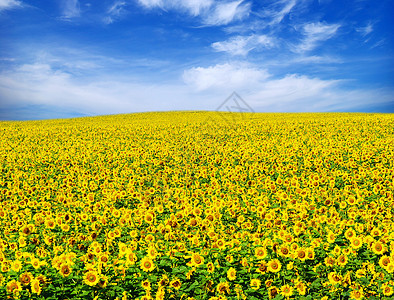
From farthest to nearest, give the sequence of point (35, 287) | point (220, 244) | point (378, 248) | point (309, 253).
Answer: point (220, 244)
point (378, 248)
point (309, 253)
point (35, 287)

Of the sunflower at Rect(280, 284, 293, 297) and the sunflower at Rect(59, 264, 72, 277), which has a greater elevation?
the sunflower at Rect(59, 264, 72, 277)

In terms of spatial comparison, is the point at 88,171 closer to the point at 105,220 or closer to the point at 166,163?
the point at 166,163

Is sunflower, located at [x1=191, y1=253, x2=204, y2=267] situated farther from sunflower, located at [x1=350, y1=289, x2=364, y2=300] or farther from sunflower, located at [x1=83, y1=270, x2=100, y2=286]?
sunflower, located at [x1=350, y1=289, x2=364, y2=300]

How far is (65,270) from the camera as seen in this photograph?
4.75m

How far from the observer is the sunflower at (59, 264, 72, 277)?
4.71m

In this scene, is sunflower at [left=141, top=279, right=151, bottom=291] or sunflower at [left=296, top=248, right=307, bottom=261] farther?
sunflower at [left=296, top=248, right=307, bottom=261]

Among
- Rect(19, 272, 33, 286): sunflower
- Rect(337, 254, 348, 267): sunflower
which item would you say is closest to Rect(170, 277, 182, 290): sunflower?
Rect(19, 272, 33, 286): sunflower

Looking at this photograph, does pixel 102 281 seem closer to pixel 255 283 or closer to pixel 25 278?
pixel 25 278

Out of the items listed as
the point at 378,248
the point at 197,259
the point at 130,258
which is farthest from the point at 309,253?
the point at 130,258

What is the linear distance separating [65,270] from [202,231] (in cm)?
324

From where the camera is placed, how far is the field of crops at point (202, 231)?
4.79m

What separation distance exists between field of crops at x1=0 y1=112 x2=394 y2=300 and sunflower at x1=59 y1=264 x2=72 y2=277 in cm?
2

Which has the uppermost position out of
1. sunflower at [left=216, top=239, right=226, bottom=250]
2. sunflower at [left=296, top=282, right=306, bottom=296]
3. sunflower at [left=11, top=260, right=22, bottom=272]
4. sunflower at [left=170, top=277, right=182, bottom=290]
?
sunflower at [left=11, top=260, right=22, bottom=272]

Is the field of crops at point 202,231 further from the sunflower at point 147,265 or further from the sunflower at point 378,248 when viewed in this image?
the sunflower at point 378,248
